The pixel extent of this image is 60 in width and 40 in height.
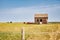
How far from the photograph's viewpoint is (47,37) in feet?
56.4

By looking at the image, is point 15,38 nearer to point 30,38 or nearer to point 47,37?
point 30,38

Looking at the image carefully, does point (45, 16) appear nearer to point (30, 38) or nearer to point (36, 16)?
point (36, 16)

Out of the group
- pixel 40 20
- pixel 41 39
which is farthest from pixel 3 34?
pixel 40 20

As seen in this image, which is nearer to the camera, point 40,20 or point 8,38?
point 8,38

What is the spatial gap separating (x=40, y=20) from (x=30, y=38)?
25.1 m

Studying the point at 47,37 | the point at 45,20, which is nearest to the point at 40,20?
the point at 45,20

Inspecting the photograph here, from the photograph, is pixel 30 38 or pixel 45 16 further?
pixel 45 16

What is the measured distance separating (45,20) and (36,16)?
275 cm

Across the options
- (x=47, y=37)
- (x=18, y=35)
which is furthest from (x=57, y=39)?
(x=18, y=35)

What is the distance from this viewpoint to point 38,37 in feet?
55.8

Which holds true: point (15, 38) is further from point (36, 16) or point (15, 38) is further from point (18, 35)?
point (36, 16)

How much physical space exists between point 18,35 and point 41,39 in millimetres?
2384

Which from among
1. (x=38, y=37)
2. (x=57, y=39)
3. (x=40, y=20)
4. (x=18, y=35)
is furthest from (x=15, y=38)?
(x=40, y=20)

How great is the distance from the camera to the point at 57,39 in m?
16.8
